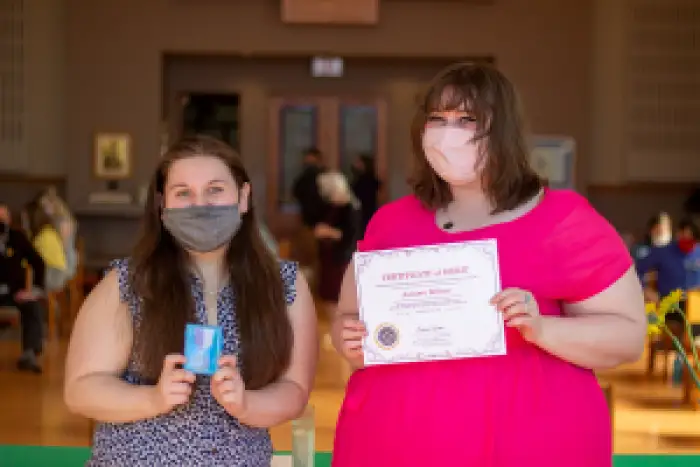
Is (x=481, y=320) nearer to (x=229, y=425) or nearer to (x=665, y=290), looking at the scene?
(x=229, y=425)

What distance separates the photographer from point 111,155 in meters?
12.8

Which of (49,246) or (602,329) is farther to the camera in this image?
(49,246)

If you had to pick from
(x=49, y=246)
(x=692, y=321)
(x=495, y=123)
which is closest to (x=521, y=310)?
(x=495, y=123)

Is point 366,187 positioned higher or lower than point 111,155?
lower

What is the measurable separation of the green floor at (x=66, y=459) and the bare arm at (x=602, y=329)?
8.31 feet

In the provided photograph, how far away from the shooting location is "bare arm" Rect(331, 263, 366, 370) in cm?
212

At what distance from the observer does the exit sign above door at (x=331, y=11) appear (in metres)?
12.2

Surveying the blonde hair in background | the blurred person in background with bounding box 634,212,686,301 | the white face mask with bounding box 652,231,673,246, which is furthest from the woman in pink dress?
the white face mask with bounding box 652,231,673,246

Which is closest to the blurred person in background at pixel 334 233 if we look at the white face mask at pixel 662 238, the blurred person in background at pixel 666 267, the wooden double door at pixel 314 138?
the blurred person in background at pixel 666 267

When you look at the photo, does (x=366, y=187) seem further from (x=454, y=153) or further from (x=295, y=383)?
(x=454, y=153)

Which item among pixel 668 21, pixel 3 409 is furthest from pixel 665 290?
pixel 668 21

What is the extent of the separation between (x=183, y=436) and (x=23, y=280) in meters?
6.15

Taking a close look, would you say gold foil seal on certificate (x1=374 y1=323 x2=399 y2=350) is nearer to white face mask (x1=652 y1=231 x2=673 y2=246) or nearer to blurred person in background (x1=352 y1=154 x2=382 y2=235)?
white face mask (x1=652 y1=231 x2=673 y2=246)

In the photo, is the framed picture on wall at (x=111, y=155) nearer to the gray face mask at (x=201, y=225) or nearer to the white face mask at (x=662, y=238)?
the white face mask at (x=662, y=238)
